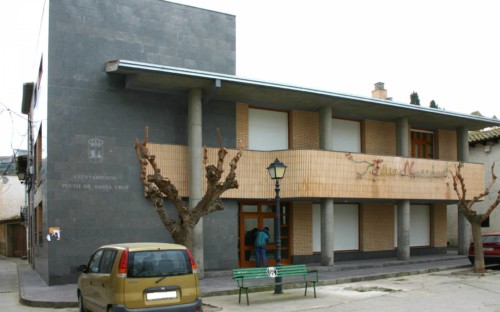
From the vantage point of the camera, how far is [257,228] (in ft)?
67.7

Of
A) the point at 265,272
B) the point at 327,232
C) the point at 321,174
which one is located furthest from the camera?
the point at 327,232

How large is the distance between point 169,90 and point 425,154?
13.3m

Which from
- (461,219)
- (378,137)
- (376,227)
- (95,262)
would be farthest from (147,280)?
(461,219)

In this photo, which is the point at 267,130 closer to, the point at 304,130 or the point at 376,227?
the point at 304,130

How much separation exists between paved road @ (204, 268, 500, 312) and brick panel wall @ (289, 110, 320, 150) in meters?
6.27

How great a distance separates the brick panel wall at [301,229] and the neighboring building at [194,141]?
1.6 inches

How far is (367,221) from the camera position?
23.6 meters

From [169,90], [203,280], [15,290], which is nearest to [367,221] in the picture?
[203,280]

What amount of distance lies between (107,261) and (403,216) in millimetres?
15117

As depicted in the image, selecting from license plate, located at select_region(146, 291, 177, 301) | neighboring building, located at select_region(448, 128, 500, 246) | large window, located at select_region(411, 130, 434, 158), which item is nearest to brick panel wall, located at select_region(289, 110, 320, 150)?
large window, located at select_region(411, 130, 434, 158)

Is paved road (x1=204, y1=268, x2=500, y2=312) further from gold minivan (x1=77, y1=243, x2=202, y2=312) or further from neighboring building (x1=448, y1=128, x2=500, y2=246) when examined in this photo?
neighboring building (x1=448, y1=128, x2=500, y2=246)

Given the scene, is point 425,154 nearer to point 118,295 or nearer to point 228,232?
point 228,232

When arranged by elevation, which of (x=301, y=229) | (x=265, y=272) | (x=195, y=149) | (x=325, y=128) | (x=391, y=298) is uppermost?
(x=325, y=128)

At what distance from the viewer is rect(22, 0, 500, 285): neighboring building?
16953mm
